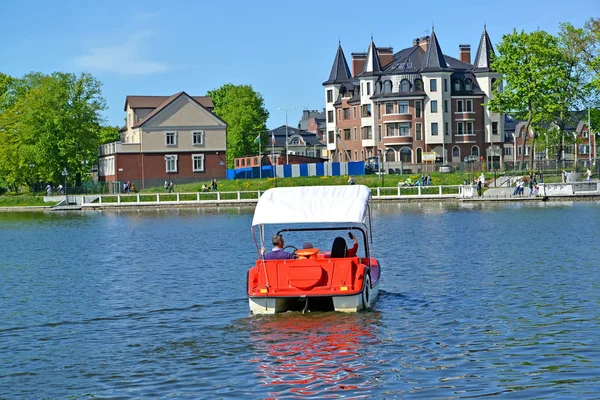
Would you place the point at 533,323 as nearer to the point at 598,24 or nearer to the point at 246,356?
the point at 246,356

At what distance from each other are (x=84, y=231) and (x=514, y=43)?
2110 inches

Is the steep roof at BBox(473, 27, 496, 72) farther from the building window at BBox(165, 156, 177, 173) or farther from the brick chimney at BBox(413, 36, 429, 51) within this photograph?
the building window at BBox(165, 156, 177, 173)

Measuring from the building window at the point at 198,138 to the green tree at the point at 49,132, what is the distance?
38.6ft

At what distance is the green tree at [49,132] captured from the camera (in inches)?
4119

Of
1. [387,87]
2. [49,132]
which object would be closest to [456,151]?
[387,87]

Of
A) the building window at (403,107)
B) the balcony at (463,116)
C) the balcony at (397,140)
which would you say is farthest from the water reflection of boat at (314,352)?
the balcony at (463,116)

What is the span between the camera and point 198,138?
368 feet

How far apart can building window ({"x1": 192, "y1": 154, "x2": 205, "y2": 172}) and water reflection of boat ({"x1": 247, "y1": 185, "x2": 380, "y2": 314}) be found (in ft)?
292

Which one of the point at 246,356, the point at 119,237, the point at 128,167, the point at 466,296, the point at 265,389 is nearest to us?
the point at 265,389

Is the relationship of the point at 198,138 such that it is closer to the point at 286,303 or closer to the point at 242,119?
the point at 242,119

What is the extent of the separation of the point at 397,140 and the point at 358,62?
54.1ft

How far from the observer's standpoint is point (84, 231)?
206 feet

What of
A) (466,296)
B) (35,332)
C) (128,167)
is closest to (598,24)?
(128,167)

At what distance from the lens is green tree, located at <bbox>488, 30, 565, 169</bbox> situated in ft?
312
